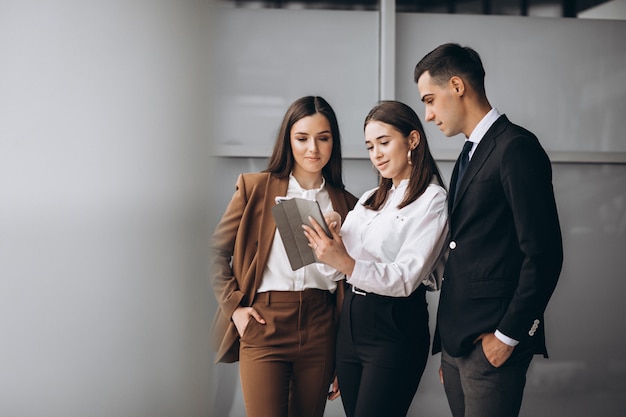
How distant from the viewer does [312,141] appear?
6.22 ft

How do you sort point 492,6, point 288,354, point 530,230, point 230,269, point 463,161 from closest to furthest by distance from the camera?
1. point 530,230
2. point 463,161
3. point 288,354
4. point 230,269
5. point 492,6

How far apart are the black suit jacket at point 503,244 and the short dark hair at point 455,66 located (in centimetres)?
12

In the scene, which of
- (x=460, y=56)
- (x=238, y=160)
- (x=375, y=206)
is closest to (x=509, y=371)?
(x=375, y=206)

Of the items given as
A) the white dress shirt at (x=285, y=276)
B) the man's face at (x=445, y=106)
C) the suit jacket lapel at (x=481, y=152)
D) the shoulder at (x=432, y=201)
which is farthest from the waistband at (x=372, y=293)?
the man's face at (x=445, y=106)

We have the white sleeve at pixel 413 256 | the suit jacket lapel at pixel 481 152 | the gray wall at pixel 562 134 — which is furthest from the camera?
the gray wall at pixel 562 134

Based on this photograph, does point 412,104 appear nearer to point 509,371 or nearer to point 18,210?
point 509,371

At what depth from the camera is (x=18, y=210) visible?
1.03 feet

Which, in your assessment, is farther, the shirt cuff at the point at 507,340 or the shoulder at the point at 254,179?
the shoulder at the point at 254,179

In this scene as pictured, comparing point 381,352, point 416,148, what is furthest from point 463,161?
point 381,352

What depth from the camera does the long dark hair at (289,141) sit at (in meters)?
1.92

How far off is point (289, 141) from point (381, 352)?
692 mm

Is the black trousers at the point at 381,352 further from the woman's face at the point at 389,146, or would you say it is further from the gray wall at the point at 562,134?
the gray wall at the point at 562,134

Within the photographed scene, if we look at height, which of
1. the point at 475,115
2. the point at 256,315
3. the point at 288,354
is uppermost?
the point at 475,115

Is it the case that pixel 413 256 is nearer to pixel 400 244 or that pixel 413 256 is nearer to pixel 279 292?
pixel 400 244
